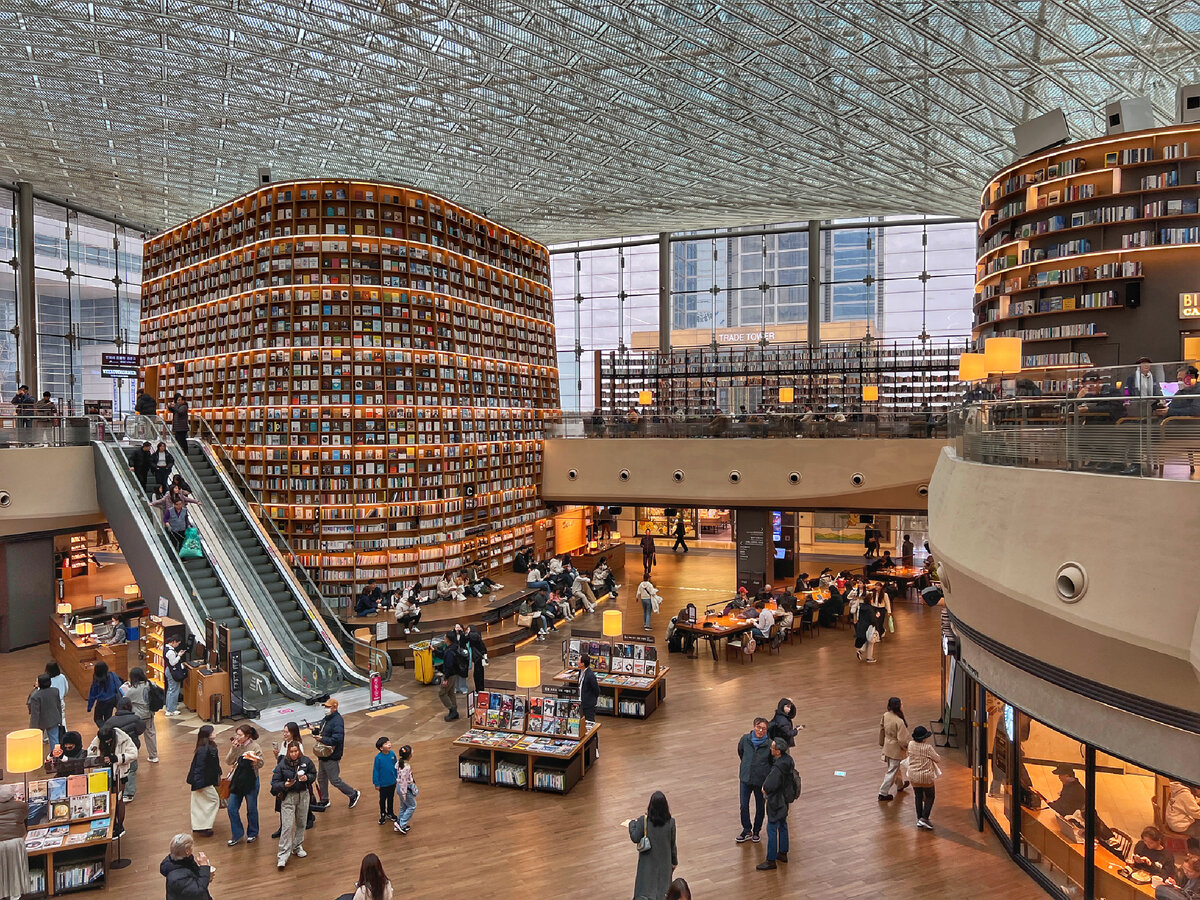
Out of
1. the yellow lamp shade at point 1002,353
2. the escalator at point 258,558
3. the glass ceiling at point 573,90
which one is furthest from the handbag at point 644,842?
the glass ceiling at point 573,90

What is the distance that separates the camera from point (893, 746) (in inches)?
325

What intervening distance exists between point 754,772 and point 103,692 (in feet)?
23.8

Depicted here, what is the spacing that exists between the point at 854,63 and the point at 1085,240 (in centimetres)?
537

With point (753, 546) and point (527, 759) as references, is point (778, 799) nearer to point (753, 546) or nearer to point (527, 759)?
point (527, 759)

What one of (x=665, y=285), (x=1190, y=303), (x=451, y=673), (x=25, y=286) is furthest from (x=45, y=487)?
(x=665, y=285)

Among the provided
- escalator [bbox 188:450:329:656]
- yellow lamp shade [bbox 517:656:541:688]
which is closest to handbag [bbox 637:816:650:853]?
yellow lamp shade [bbox 517:656:541:688]

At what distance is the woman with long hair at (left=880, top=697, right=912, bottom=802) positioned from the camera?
26.9ft

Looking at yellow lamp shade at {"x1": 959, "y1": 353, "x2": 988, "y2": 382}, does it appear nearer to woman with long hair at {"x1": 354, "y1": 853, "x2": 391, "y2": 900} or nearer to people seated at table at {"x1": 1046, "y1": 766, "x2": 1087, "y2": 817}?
people seated at table at {"x1": 1046, "y1": 766, "x2": 1087, "y2": 817}

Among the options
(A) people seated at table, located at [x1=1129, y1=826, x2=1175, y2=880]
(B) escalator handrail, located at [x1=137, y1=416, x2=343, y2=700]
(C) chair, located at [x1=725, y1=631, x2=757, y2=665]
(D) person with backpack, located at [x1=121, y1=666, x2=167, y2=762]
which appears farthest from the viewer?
(C) chair, located at [x1=725, y1=631, x2=757, y2=665]

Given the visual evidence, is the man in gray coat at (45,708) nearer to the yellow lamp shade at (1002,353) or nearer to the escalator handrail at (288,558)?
the escalator handrail at (288,558)

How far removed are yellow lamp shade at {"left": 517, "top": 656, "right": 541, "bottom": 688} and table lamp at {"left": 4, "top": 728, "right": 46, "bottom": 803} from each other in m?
4.59

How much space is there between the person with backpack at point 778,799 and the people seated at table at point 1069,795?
6.66 feet

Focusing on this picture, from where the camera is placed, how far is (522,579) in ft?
60.1

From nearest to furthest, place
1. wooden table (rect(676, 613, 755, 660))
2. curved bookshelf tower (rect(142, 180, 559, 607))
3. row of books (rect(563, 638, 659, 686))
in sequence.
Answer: row of books (rect(563, 638, 659, 686))
wooden table (rect(676, 613, 755, 660))
curved bookshelf tower (rect(142, 180, 559, 607))
